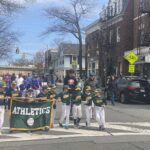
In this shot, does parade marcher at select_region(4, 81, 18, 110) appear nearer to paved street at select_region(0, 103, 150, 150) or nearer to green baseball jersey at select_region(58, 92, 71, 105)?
paved street at select_region(0, 103, 150, 150)

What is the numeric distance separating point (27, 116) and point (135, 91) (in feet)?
45.2

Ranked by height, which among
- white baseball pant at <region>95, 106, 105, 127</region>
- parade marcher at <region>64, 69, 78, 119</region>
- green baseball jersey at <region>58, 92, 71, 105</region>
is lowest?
white baseball pant at <region>95, 106, 105, 127</region>

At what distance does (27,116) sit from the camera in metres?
13.2

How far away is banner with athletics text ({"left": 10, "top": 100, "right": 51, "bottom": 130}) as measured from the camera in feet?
42.9

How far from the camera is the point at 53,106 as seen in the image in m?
14.1

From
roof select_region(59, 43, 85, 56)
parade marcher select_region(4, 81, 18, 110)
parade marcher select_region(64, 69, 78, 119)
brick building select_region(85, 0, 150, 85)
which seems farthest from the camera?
roof select_region(59, 43, 85, 56)

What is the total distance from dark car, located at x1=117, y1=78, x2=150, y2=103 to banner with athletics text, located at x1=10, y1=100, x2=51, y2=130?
1326 cm

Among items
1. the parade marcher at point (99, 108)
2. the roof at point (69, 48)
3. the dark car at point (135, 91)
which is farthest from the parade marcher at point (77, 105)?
the roof at point (69, 48)

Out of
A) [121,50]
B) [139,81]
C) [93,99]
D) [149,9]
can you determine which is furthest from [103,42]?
[93,99]

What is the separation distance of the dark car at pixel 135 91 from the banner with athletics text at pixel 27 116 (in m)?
13.3

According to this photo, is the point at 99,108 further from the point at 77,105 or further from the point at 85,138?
the point at 85,138

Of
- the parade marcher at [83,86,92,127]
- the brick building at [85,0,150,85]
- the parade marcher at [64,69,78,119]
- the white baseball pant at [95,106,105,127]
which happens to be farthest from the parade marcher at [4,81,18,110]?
the brick building at [85,0,150,85]

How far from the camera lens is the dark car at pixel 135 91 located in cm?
2605

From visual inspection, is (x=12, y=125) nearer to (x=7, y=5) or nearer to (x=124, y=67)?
(x=7, y=5)
